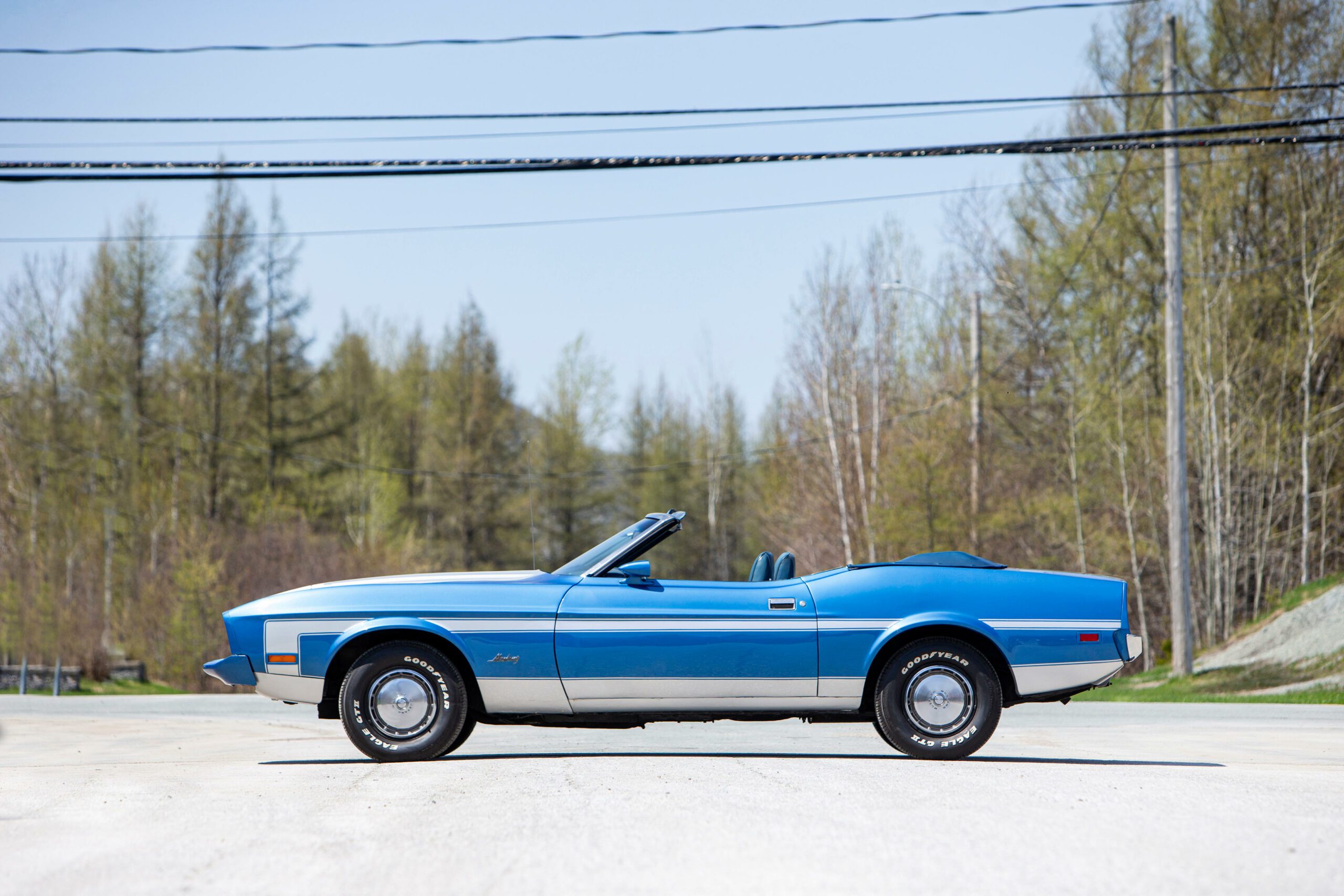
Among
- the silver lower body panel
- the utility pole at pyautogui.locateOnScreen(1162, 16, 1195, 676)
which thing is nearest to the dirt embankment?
the utility pole at pyautogui.locateOnScreen(1162, 16, 1195, 676)

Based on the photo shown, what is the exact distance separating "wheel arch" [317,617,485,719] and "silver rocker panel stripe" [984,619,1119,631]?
313 cm

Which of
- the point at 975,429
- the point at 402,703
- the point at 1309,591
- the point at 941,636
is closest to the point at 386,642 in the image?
the point at 402,703

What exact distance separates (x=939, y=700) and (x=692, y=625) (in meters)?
1.55

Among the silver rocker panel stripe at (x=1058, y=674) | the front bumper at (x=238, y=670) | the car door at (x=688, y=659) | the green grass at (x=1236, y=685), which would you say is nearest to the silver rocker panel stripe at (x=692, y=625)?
the car door at (x=688, y=659)

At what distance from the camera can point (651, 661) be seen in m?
7.54

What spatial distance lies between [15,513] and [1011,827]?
134ft

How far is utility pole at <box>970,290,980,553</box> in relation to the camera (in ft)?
96.7

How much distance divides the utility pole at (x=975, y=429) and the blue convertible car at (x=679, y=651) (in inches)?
866

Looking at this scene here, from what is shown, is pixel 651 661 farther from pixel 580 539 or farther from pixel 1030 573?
pixel 580 539

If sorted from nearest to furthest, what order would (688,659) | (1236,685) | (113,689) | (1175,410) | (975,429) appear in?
1. (688,659)
2. (1236,685)
3. (1175,410)
4. (113,689)
5. (975,429)

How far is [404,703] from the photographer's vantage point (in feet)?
25.0

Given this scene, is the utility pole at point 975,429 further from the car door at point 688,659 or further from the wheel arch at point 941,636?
the car door at point 688,659

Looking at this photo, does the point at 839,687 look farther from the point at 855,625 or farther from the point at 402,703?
the point at 402,703

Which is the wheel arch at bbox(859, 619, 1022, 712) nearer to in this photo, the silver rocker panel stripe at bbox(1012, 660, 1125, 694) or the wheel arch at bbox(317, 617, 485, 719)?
the silver rocker panel stripe at bbox(1012, 660, 1125, 694)
